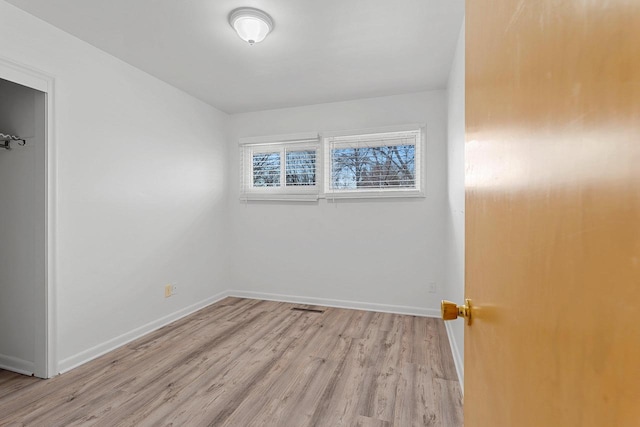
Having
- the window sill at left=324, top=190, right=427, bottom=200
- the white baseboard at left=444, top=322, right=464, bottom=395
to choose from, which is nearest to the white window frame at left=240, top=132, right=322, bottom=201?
the window sill at left=324, top=190, right=427, bottom=200

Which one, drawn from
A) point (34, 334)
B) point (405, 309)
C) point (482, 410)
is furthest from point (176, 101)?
point (482, 410)

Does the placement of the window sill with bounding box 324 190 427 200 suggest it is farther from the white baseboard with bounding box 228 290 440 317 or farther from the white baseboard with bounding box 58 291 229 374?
the white baseboard with bounding box 58 291 229 374

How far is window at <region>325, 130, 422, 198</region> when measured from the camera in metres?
3.29

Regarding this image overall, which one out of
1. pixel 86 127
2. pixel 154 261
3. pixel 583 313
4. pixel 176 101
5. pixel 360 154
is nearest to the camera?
pixel 583 313

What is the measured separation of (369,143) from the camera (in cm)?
342

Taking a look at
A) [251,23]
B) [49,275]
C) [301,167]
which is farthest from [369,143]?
[49,275]

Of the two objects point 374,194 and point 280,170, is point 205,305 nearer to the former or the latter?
point 280,170

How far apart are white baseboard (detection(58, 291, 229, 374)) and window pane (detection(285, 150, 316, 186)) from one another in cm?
180

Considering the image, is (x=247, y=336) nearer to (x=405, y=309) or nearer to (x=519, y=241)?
(x=405, y=309)

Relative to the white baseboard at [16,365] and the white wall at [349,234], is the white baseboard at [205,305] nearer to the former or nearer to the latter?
the white wall at [349,234]

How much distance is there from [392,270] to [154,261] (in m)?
2.44

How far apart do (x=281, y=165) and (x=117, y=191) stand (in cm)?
181

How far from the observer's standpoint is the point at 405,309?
3260mm

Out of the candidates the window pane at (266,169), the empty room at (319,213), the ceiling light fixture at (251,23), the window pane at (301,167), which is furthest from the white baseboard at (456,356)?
the ceiling light fixture at (251,23)
